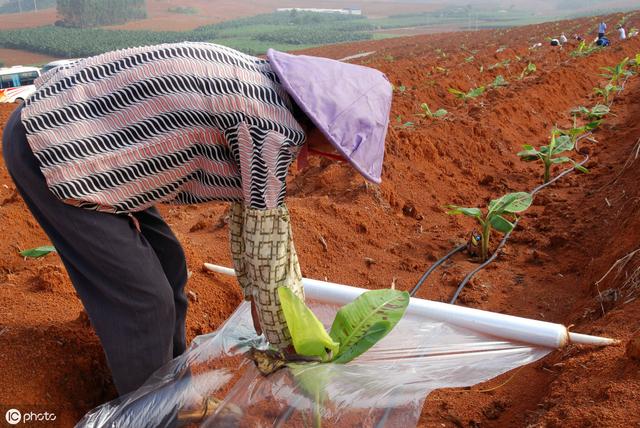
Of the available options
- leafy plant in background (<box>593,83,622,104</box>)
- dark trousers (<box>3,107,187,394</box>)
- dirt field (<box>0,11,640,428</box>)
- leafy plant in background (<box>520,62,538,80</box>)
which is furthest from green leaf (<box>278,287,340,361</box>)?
leafy plant in background (<box>520,62,538,80</box>)

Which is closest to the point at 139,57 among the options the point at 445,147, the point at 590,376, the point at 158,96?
the point at 158,96

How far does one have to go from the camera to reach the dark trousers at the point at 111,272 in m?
1.73

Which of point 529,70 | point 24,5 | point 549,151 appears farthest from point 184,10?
point 549,151

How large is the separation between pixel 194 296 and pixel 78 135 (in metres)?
1.35

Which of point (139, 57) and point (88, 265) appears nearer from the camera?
point (139, 57)

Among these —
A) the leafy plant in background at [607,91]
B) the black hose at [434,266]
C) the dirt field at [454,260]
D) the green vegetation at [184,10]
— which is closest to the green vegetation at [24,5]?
the green vegetation at [184,10]

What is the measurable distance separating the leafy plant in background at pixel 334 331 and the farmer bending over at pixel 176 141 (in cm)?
5

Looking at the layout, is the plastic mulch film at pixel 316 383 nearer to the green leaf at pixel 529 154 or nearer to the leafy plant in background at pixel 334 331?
the leafy plant in background at pixel 334 331

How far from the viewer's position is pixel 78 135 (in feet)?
5.45

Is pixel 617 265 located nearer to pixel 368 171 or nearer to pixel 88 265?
pixel 368 171

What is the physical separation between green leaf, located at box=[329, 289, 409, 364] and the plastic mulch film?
0.06 metres

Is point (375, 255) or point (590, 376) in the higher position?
point (590, 376)

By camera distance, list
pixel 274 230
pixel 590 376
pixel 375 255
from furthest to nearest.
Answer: pixel 375 255, pixel 590 376, pixel 274 230

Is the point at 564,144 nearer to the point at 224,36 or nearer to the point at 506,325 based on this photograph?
the point at 506,325
